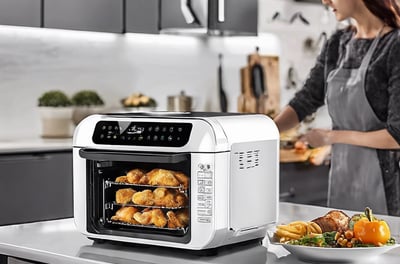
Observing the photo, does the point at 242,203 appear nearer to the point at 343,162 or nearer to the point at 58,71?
the point at 343,162

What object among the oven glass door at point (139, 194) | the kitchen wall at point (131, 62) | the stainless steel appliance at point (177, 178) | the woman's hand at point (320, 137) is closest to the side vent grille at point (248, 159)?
the stainless steel appliance at point (177, 178)

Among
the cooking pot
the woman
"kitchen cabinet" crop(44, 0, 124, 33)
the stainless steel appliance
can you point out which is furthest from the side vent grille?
the cooking pot

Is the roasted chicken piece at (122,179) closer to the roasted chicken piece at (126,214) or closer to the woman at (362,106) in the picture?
the roasted chicken piece at (126,214)

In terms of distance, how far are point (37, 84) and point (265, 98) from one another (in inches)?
59.5

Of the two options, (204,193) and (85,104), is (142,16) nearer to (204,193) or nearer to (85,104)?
(85,104)

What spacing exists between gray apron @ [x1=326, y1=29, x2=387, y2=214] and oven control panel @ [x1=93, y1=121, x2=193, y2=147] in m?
1.78

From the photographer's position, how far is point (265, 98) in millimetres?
5262

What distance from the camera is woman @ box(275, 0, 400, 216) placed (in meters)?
3.45

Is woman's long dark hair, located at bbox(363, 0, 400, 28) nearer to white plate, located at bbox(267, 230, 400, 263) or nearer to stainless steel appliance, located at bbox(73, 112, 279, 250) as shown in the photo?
stainless steel appliance, located at bbox(73, 112, 279, 250)

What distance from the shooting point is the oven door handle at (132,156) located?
1832 millimetres

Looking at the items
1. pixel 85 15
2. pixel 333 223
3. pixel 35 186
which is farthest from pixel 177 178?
pixel 85 15

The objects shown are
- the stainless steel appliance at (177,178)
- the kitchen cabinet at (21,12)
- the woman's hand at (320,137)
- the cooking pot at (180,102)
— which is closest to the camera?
the stainless steel appliance at (177,178)

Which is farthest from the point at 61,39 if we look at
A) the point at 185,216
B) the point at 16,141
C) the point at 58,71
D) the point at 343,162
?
the point at 185,216

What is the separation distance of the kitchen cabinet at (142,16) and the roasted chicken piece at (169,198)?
113 inches
